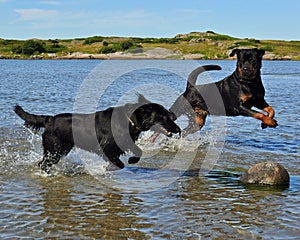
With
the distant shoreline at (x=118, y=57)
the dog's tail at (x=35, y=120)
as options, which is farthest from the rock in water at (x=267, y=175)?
the distant shoreline at (x=118, y=57)

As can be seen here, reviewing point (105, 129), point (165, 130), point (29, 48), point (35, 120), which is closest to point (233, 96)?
point (165, 130)

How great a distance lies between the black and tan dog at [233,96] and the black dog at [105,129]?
1903 mm

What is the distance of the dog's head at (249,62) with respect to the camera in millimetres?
8758

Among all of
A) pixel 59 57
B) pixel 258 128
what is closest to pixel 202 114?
pixel 258 128

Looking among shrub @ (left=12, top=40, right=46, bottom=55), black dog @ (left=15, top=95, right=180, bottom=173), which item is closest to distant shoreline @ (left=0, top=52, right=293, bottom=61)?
shrub @ (left=12, top=40, right=46, bottom=55)

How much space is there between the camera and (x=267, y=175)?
6.89m

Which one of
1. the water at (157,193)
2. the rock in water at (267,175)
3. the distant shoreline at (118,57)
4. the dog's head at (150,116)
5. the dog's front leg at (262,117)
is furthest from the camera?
the distant shoreline at (118,57)

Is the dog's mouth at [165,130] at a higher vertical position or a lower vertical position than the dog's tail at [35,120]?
lower

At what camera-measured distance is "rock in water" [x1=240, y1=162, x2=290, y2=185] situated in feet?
22.5

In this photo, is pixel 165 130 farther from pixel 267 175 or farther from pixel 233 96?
pixel 233 96

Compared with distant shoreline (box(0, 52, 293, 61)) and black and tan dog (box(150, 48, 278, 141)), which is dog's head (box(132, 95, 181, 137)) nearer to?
black and tan dog (box(150, 48, 278, 141))

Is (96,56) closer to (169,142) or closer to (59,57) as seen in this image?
(59,57)

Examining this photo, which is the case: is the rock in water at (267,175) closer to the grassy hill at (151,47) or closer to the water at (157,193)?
the water at (157,193)

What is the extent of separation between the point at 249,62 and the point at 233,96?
2.69 ft
